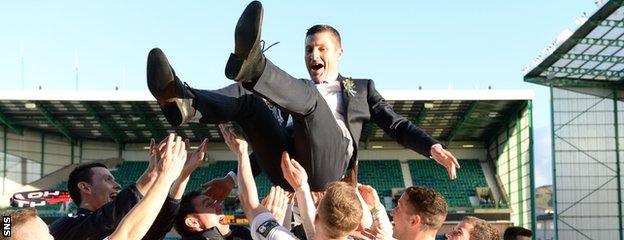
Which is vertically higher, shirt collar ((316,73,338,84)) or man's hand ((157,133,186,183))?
shirt collar ((316,73,338,84))

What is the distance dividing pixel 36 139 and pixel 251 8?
1323 inches

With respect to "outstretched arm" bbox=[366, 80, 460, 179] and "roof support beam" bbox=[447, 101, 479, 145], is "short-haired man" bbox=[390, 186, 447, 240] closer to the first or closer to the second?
"outstretched arm" bbox=[366, 80, 460, 179]

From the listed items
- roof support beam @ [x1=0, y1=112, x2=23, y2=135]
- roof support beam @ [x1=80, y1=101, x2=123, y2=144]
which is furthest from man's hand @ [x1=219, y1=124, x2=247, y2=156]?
roof support beam @ [x1=0, y1=112, x2=23, y2=135]

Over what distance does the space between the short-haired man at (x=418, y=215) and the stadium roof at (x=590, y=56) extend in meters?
19.0

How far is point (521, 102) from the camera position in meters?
31.4

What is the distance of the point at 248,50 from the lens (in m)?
3.29

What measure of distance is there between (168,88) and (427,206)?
51.3 inches

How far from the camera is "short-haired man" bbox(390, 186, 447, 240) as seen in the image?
3.72 metres

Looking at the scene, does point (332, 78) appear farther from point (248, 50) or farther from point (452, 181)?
point (452, 181)

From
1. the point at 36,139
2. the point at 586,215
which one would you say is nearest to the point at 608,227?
the point at 586,215

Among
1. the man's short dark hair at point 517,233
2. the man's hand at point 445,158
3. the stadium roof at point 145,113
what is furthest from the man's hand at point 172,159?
the stadium roof at point 145,113

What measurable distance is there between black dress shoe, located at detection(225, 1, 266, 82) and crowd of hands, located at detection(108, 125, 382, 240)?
1.27 feet

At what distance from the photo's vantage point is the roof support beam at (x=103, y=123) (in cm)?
3081

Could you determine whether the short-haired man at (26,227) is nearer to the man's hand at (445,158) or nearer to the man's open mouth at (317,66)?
the man's open mouth at (317,66)
